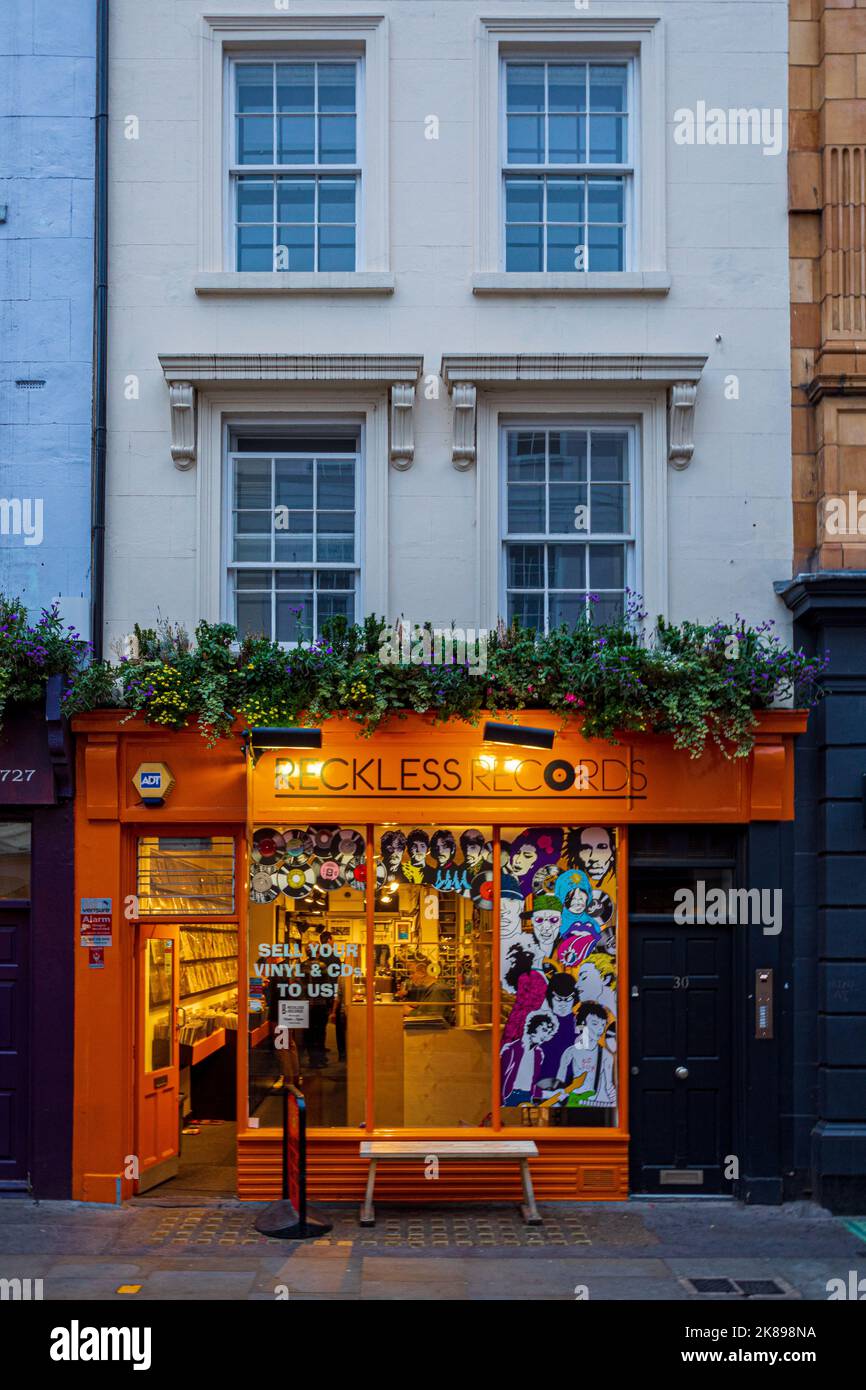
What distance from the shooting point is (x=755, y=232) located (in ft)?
35.2

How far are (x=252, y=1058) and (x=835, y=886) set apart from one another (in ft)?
16.6

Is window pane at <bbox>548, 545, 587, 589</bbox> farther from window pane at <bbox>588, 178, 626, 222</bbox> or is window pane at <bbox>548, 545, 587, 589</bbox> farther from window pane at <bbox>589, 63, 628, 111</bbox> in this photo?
window pane at <bbox>589, 63, 628, 111</bbox>

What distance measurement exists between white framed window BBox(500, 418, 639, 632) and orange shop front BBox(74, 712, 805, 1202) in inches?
47.0

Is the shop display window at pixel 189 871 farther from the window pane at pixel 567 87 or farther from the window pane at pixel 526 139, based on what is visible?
the window pane at pixel 567 87

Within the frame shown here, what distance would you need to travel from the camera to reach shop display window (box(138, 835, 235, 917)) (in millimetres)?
10602

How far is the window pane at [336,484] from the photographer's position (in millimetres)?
10828

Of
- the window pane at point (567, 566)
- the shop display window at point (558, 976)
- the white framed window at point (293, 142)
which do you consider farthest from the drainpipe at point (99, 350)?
the shop display window at point (558, 976)

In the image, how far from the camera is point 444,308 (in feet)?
34.8

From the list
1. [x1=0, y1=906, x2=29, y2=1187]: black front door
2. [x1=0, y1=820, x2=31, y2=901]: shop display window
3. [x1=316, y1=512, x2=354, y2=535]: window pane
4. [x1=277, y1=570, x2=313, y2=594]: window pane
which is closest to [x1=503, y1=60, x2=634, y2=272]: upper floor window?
[x1=316, y1=512, x2=354, y2=535]: window pane

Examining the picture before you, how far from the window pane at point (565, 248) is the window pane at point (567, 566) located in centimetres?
246

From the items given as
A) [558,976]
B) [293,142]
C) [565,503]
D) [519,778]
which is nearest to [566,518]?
[565,503]

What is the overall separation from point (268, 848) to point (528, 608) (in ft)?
9.99

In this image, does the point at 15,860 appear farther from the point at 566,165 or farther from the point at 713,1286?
the point at 566,165

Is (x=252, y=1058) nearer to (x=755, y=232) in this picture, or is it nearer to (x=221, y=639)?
(x=221, y=639)
